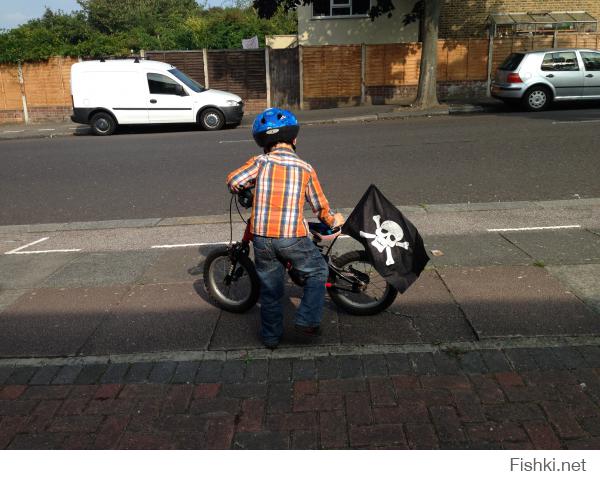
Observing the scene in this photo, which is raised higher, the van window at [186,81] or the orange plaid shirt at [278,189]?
the van window at [186,81]

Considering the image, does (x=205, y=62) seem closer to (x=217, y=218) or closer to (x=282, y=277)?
(x=217, y=218)

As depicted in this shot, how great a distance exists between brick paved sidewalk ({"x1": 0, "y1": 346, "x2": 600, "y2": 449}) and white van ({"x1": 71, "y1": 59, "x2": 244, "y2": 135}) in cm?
1415

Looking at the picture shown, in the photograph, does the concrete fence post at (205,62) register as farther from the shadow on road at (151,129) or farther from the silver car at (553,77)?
the silver car at (553,77)

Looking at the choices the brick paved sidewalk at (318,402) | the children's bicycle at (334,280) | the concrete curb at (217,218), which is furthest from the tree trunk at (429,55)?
the brick paved sidewalk at (318,402)

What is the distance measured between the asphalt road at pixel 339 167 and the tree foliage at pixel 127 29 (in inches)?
305

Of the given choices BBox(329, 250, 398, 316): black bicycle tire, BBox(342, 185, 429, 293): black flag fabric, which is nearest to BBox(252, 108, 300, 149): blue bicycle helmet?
BBox(342, 185, 429, 293): black flag fabric

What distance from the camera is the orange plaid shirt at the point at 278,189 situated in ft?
11.6

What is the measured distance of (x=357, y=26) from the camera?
75.5 ft

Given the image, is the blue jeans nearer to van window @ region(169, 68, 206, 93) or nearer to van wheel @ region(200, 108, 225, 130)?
van wheel @ region(200, 108, 225, 130)

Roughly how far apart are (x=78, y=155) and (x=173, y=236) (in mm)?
7536

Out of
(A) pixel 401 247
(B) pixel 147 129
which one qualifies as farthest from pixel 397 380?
(B) pixel 147 129

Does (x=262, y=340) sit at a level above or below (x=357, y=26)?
below

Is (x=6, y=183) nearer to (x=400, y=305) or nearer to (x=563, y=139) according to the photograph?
(x=400, y=305)

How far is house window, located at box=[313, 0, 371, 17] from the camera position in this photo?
22969 millimetres
